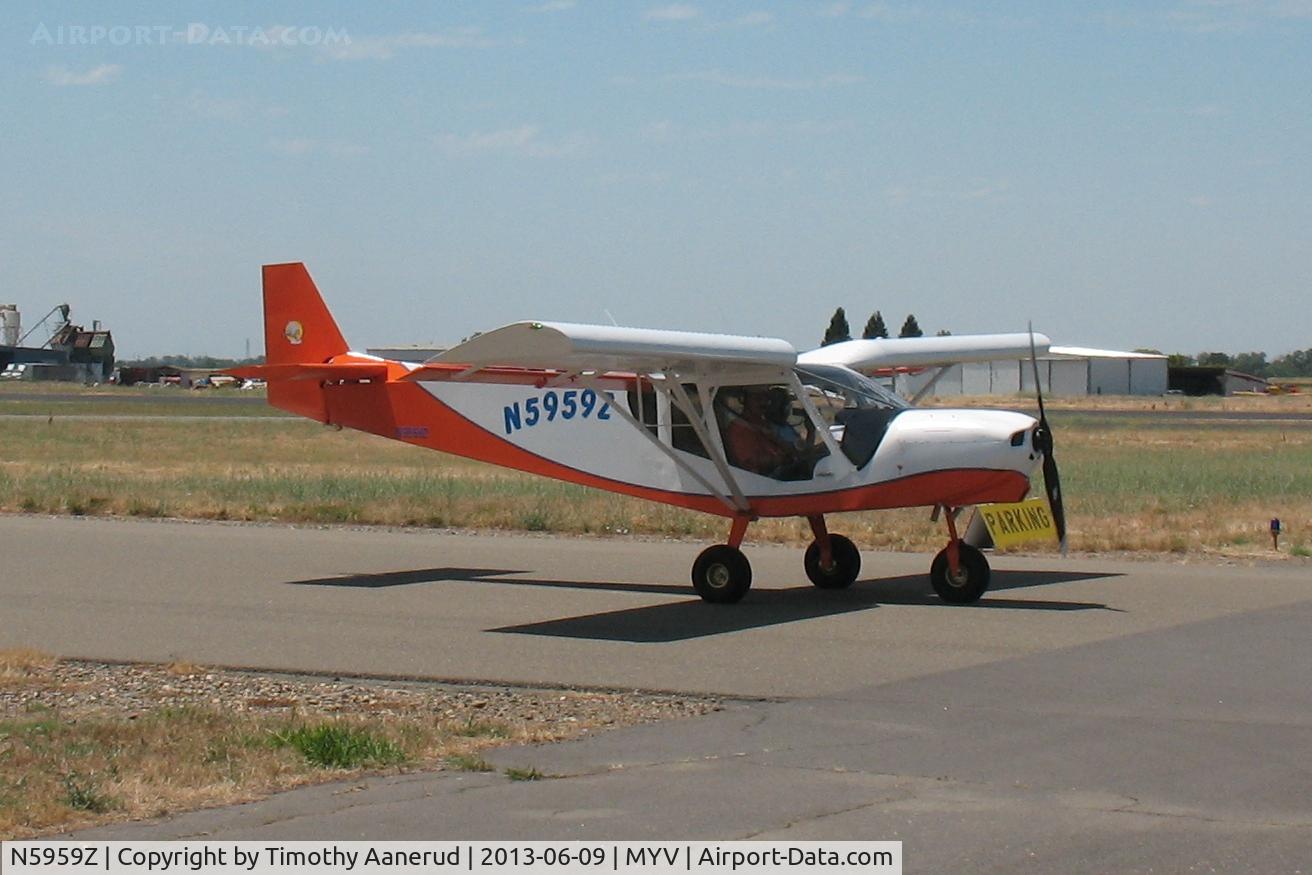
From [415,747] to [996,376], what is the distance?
3460 inches

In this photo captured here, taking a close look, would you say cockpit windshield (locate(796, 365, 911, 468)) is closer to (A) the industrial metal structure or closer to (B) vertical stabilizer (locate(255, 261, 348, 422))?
(B) vertical stabilizer (locate(255, 261, 348, 422))

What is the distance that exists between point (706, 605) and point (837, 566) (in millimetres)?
1548

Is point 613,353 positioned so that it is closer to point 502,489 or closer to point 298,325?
point 298,325

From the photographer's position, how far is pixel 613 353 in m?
12.3

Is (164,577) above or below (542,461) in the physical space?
below

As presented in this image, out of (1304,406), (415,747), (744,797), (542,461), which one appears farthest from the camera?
(1304,406)

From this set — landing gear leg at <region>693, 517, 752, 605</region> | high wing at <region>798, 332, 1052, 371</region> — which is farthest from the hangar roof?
landing gear leg at <region>693, 517, 752, 605</region>

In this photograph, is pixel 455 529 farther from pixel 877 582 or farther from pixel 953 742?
pixel 953 742

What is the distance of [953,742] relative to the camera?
322 inches

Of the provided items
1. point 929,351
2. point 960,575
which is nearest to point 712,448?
point 960,575

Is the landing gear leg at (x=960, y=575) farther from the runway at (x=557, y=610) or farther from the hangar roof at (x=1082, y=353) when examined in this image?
the hangar roof at (x=1082, y=353)

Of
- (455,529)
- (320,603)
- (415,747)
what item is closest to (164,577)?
(320,603)

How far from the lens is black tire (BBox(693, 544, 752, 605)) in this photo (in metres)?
14.0
